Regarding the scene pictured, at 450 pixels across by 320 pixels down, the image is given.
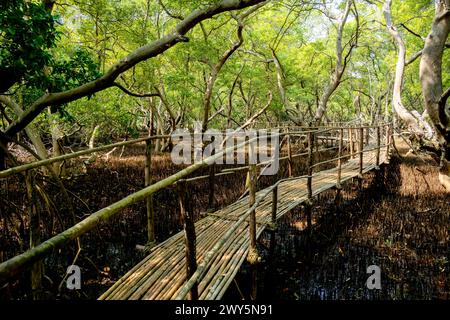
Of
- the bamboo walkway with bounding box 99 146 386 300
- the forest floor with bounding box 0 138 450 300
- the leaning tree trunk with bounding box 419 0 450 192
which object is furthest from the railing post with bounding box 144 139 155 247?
the leaning tree trunk with bounding box 419 0 450 192

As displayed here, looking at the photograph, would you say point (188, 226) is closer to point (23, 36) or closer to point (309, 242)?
point (23, 36)

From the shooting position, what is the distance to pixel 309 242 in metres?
6.50

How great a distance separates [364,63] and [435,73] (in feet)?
64.6

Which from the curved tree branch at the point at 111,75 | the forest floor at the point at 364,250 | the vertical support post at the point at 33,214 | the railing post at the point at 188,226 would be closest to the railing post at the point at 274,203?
the forest floor at the point at 364,250

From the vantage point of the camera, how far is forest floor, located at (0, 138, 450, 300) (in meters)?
4.70

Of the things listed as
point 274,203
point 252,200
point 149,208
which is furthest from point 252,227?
point 149,208

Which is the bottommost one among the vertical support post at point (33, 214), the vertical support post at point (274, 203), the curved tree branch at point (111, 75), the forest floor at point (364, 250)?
the forest floor at point (364, 250)

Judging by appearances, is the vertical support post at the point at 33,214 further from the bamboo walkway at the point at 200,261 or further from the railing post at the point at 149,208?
the railing post at the point at 149,208

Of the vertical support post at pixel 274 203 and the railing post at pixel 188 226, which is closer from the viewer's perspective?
the railing post at pixel 188 226

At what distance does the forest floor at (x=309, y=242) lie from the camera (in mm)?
4699

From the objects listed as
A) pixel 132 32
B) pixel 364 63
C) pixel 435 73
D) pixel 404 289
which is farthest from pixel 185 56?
pixel 364 63

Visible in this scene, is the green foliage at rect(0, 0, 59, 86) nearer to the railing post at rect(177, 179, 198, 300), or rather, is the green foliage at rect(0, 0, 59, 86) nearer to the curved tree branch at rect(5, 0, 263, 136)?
the curved tree branch at rect(5, 0, 263, 136)

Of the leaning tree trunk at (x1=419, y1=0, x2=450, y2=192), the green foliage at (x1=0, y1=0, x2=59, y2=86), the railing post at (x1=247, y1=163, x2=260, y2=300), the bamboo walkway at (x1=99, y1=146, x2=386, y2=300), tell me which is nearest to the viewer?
the bamboo walkway at (x1=99, y1=146, x2=386, y2=300)
